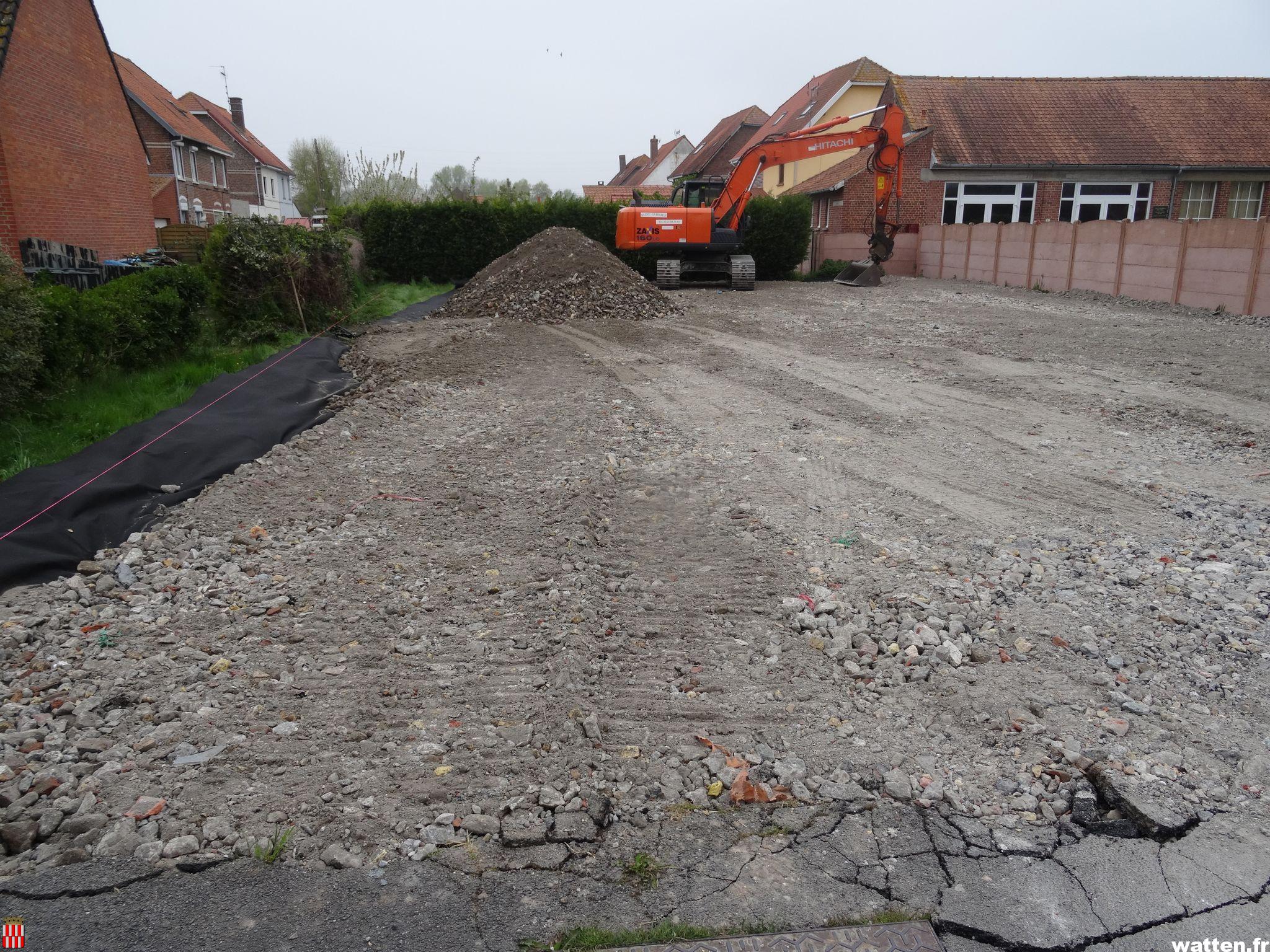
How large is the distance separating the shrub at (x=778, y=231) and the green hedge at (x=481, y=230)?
0.02 metres

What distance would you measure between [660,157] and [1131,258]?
179 feet

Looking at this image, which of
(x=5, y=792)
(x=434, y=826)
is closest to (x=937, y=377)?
(x=434, y=826)

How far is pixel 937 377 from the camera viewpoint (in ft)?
34.6

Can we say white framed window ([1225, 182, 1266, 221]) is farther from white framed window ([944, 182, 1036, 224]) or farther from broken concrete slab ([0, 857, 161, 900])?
broken concrete slab ([0, 857, 161, 900])

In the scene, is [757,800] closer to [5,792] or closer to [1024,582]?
[1024,582]

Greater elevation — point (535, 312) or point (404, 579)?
point (535, 312)

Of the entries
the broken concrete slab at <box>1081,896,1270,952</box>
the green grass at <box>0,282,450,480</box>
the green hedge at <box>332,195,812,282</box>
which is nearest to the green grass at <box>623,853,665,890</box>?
the broken concrete slab at <box>1081,896,1270,952</box>

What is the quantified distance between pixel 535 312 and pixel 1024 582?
1266cm

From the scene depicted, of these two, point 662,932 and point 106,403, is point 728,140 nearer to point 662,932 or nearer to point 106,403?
point 106,403

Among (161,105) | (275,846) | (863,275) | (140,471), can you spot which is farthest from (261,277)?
(161,105)

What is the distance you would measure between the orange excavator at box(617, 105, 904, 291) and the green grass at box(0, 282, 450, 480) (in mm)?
10788

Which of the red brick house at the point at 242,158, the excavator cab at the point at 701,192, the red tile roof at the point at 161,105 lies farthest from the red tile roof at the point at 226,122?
the excavator cab at the point at 701,192

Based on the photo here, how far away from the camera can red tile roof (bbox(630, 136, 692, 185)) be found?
64.9m

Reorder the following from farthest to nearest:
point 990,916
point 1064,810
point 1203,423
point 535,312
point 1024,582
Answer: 1. point 535,312
2. point 1203,423
3. point 1024,582
4. point 1064,810
5. point 990,916
